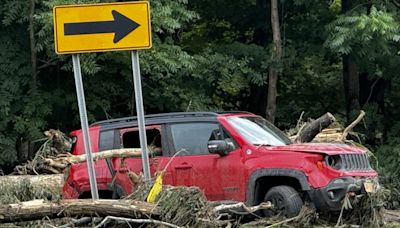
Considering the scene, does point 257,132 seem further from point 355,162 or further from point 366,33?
point 366,33

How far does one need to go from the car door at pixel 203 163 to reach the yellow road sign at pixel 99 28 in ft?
7.84

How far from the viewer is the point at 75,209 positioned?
7711mm

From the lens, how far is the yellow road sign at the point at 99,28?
26.7ft

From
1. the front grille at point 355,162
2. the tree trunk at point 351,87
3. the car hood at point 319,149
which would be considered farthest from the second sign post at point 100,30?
the tree trunk at point 351,87

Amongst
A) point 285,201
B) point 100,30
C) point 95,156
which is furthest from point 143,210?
point 95,156

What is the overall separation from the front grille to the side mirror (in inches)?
63.7

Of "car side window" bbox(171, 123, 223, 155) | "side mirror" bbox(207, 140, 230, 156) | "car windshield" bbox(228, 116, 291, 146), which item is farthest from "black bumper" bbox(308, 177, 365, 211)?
Answer: "car side window" bbox(171, 123, 223, 155)

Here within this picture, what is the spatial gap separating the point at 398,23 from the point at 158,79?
6.09 metres

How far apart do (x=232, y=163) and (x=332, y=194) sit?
151cm

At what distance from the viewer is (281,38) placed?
20.6 m

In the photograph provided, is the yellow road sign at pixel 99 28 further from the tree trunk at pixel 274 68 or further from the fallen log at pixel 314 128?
the tree trunk at pixel 274 68

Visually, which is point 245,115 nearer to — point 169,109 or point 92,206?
point 92,206

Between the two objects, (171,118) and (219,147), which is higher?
(171,118)

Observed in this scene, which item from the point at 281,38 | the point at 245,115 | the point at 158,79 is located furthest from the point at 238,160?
the point at 281,38
